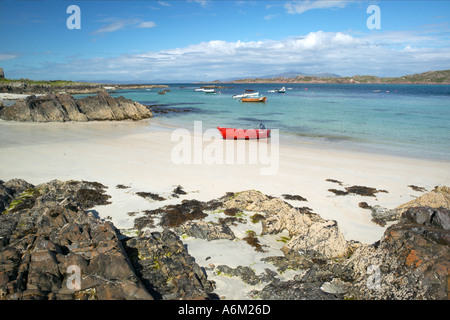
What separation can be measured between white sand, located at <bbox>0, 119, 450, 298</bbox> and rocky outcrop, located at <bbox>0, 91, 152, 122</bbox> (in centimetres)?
1017

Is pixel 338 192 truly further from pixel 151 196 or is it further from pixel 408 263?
pixel 151 196

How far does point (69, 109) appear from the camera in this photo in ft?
106

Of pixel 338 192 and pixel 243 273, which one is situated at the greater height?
pixel 338 192

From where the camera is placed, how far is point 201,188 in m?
12.5

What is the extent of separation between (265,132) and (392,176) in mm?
11287

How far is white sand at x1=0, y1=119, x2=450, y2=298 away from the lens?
9773mm

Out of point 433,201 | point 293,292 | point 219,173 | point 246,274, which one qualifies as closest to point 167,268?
point 246,274

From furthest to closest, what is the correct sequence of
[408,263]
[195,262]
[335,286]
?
[195,262] → [335,286] → [408,263]

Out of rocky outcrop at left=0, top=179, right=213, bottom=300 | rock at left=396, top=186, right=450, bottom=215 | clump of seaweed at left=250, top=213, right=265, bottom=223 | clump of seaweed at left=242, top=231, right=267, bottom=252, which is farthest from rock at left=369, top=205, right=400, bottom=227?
rocky outcrop at left=0, top=179, right=213, bottom=300

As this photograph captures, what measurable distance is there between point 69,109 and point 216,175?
83.3 ft

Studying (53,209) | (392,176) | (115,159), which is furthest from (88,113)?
(392,176)

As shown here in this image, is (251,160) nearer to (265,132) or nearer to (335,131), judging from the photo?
(265,132)

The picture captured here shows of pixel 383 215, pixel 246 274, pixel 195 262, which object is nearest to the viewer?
pixel 246 274

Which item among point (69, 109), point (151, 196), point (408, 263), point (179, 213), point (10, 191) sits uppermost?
point (69, 109)
